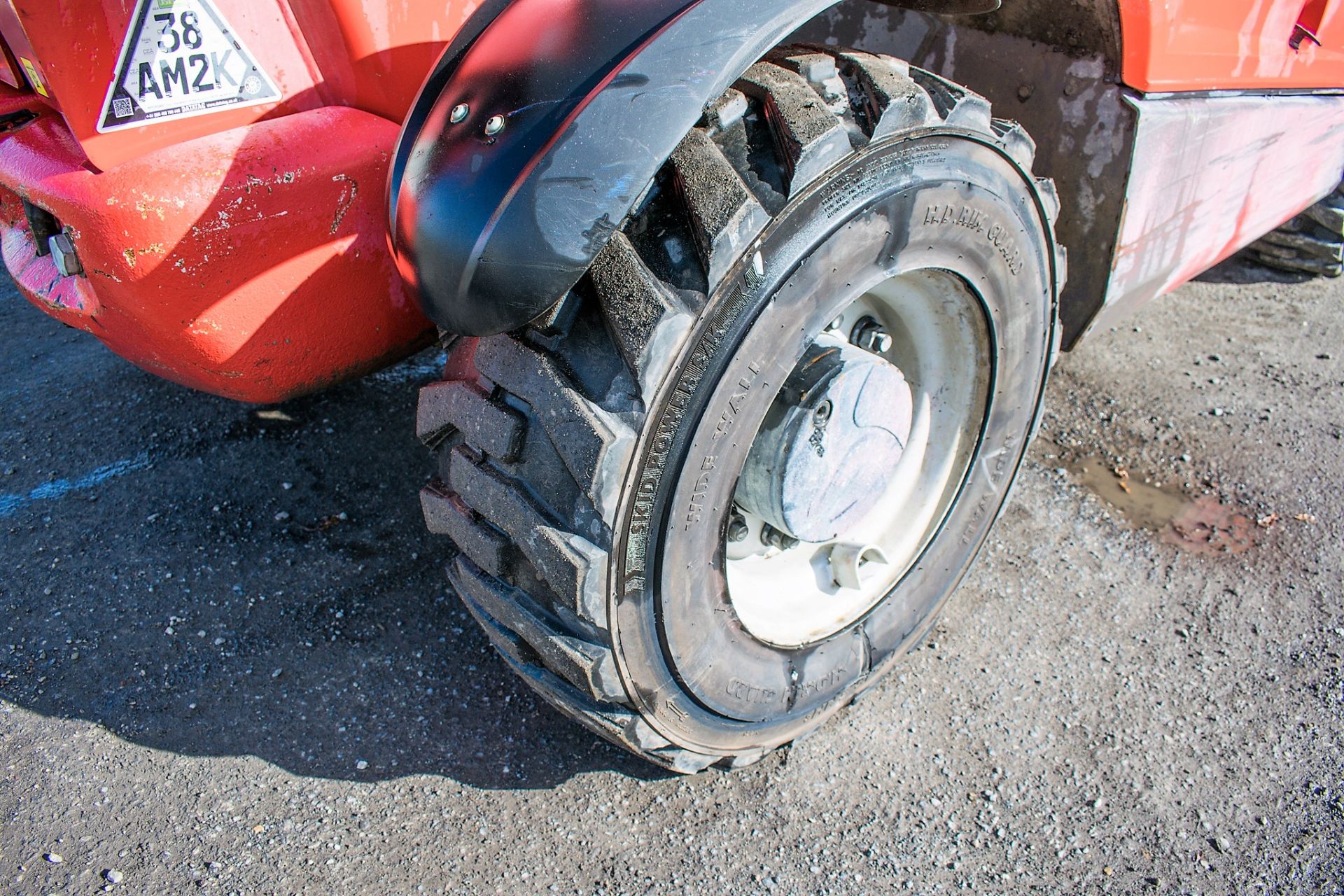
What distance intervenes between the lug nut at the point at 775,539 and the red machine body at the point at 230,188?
0.89 metres

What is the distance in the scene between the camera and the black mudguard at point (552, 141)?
1.34m

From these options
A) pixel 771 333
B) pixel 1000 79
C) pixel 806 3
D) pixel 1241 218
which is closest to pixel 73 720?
pixel 771 333

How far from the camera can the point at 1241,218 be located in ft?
9.19

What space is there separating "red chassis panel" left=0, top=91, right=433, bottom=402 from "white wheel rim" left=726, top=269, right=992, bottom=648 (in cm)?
97

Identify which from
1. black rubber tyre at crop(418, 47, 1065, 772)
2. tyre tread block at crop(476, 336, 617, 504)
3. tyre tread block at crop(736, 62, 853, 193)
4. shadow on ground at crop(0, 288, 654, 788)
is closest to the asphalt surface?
shadow on ground at crop(0, 288, 654, 788)

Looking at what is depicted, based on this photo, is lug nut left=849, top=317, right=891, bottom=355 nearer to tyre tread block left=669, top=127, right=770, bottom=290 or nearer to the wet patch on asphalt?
tyre tread block left=669, top=127, right=770, bottom=290

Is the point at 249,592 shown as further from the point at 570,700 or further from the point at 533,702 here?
the point at 570,700

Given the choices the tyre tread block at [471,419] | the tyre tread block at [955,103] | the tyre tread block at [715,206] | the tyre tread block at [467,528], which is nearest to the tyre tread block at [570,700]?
the tyre tread block at [467,528]

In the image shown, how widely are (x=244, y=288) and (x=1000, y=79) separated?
179cm

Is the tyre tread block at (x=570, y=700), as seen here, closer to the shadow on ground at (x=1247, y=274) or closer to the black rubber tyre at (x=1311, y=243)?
the shadow on ground at (x=1247, y=274)

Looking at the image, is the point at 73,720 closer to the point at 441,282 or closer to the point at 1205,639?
the point at 441,282

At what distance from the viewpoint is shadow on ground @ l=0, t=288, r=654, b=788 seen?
2.18 m

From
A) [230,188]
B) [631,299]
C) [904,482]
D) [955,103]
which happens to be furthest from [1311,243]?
[230,188]

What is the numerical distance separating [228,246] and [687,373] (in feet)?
2.75
